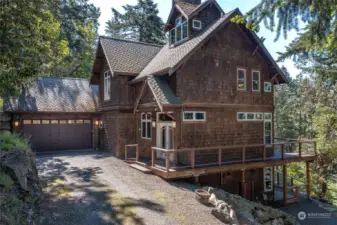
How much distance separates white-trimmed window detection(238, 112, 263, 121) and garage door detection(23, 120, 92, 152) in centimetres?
1135

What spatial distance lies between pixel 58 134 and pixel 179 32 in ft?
36.8

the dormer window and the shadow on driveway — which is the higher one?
the dormer window

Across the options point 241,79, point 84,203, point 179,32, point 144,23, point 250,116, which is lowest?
point 84,203

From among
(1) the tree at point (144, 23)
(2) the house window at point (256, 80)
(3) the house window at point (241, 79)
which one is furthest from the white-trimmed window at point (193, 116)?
(1) the tree at point (144, 23)

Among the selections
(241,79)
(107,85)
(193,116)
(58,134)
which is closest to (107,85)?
(107,85)

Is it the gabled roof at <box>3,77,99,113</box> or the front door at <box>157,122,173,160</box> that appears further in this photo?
the gabled roof at <box>3,77,99,113</box>

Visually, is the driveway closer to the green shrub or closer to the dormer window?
the green shrub

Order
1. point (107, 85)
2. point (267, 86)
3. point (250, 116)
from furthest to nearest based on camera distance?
point (107, 85), point (267, 86), point (250, 116)

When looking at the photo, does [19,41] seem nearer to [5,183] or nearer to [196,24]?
[5,183]

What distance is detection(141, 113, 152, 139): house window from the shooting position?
554 inches

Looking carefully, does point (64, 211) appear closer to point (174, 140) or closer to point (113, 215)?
point (113, 215)

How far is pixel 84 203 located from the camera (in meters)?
7.34

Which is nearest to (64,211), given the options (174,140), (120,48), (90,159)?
(174,140)

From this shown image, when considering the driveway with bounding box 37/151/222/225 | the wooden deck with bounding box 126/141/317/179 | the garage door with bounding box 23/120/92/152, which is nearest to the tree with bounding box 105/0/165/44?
the garage door with bounding box 23/120/92/152
